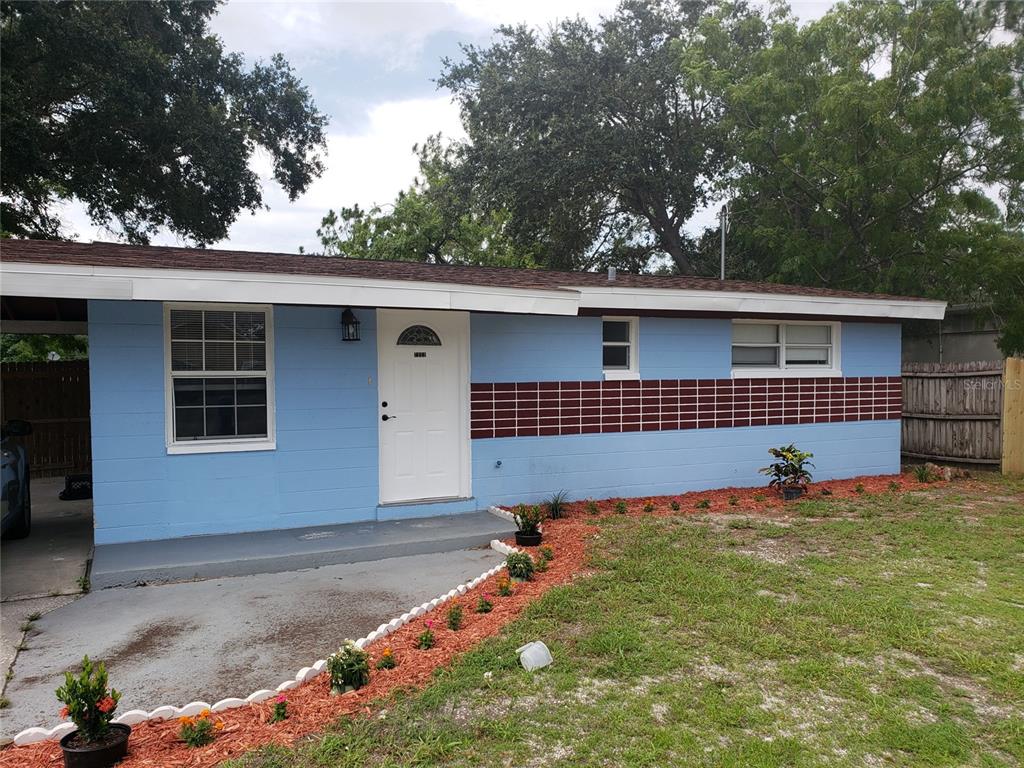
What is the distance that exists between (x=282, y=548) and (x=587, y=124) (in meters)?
16.2

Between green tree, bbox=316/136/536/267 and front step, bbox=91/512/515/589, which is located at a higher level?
green tree, bbox=316/136/536/267

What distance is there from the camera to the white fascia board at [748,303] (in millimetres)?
8414

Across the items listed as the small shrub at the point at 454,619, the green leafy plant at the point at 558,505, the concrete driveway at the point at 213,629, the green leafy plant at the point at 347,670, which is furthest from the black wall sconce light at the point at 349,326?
the green leafy plant at the point at 347,670

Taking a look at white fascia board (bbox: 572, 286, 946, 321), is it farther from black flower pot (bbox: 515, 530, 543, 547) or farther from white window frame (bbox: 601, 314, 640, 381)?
black flower pot (bbox: 515, 530, 543, 547)

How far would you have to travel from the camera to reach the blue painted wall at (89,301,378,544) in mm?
6367

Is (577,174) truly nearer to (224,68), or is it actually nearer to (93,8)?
(224,68)

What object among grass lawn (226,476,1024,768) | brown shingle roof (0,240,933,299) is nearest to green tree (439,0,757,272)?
brown shingle roof (0,240,933,299)

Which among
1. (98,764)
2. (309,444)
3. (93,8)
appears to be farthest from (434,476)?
(93,8)

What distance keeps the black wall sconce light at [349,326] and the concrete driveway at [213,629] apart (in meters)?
2.30

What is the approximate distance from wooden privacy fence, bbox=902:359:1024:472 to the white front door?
8.30 meters

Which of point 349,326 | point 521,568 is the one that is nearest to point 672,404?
point 349,326

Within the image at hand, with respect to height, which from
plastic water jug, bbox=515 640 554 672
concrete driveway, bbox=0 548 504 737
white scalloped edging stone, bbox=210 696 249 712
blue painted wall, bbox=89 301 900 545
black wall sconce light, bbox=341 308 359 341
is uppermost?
black wall sconce light, bbox=341 308 359 341

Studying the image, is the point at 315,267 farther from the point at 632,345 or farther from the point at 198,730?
the point at 198,730

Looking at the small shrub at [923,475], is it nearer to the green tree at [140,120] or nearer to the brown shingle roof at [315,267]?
the brown shingle roof at [315,267]
